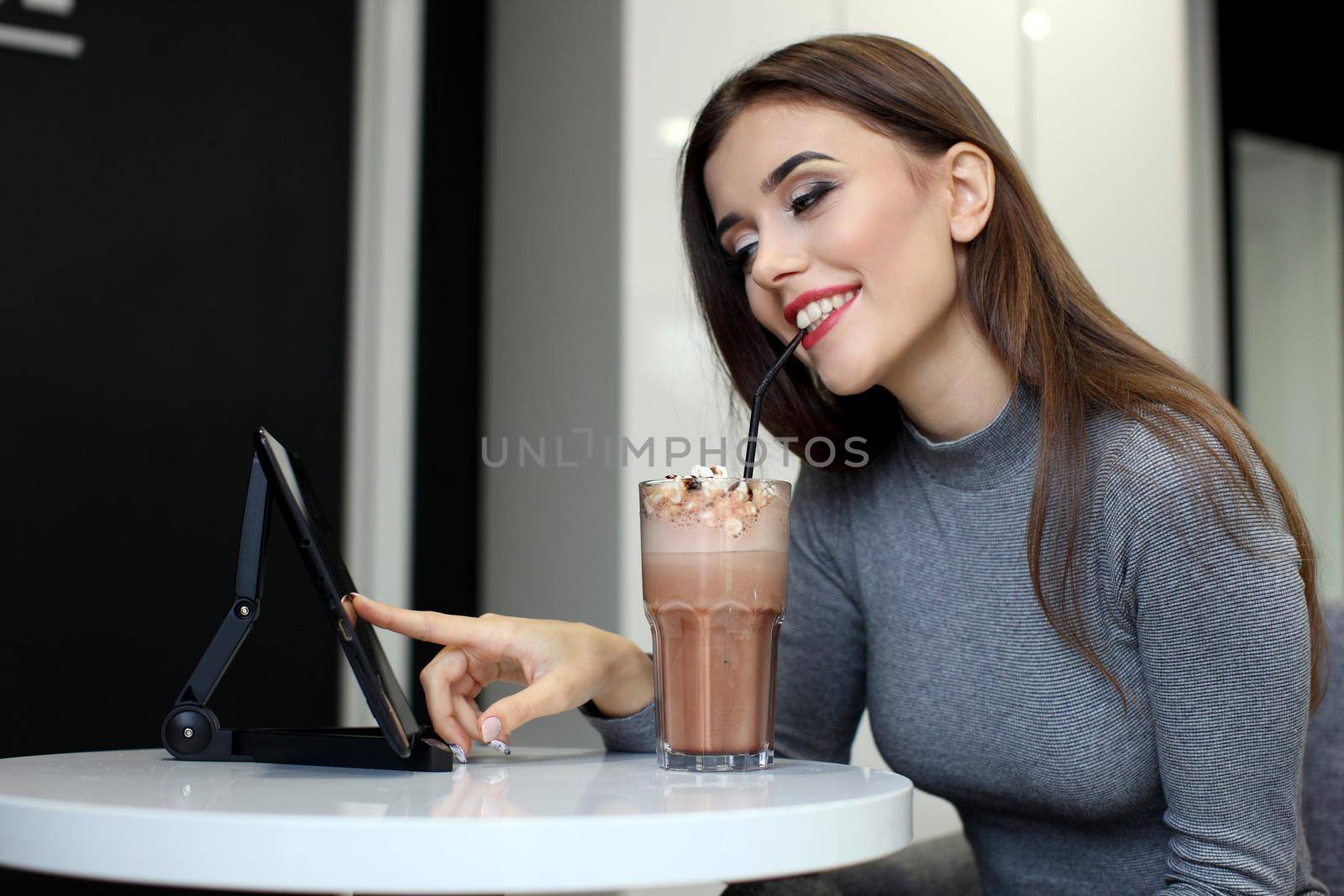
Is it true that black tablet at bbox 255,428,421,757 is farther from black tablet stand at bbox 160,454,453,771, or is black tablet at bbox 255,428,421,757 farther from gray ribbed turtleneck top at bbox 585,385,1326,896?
gray ribbed turtleneck top at bbox 585,385,1326,896

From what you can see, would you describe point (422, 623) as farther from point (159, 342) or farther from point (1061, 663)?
point (159, 342)

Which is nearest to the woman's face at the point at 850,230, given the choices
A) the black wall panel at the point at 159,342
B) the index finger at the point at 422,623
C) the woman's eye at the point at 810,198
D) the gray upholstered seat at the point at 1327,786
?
the woman's eye at the point at 810,198

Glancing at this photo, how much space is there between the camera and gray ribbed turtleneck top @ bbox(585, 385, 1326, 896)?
1021 millimetres

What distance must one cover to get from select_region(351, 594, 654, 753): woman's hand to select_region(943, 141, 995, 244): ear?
1.78ft

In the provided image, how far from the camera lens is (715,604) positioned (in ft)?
3.09

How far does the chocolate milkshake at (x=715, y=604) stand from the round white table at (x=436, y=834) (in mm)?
124

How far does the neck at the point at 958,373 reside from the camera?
1.26 metres

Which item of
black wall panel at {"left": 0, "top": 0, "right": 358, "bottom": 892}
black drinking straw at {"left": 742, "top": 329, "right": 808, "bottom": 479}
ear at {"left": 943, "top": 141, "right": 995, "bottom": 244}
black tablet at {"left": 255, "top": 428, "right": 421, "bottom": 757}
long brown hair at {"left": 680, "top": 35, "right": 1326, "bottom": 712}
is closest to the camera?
black tablet at {"left": 255, "top": 428, "right": 421, "bottom": 757}

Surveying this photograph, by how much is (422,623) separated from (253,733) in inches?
6.0

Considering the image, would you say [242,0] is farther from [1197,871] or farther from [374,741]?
[1197,871]

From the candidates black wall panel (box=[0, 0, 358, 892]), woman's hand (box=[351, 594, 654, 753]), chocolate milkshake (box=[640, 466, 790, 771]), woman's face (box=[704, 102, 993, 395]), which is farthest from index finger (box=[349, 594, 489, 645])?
black wall panel (box=[0, 0, 358, 892])

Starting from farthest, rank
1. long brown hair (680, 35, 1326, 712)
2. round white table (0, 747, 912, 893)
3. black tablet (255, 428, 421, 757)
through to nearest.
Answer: long brown hair (680, 35, 1326, 712)
black tablet (255, 428, 421, 757)
round white table (0, 747, 912, 893)

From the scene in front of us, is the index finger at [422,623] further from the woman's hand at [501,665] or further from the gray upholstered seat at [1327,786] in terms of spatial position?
the gray upholstered seat at [1327,786]

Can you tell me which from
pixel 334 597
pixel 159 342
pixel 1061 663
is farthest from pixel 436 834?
pixel 159 342
